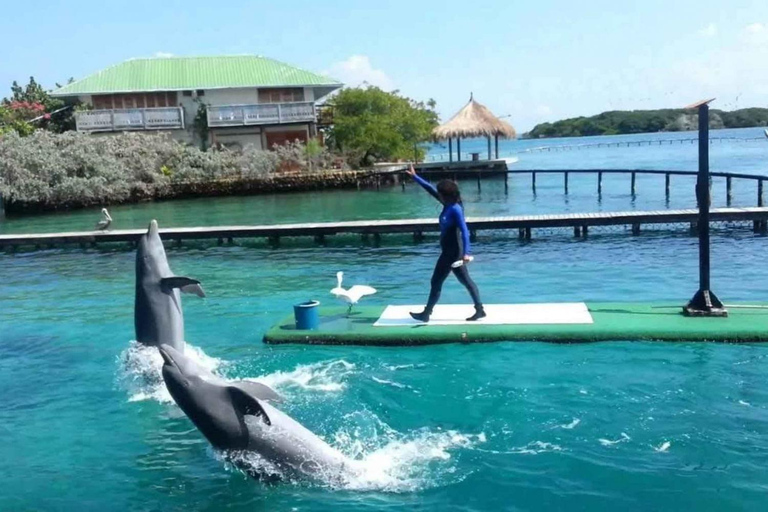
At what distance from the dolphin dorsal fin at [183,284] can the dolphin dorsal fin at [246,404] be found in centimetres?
288

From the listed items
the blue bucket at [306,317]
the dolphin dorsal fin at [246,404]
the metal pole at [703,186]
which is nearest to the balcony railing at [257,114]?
the blue bucket at [306,317]

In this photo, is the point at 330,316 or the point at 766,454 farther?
the point at 330,316

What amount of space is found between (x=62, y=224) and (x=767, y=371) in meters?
29.4

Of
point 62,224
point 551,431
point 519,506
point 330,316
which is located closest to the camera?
point 519,506

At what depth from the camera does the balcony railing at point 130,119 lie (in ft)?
152

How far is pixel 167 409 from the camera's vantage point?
910 cm

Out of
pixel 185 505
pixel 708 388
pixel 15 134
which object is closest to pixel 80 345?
pixel 185 505

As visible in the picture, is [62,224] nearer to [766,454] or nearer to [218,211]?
[218,211]

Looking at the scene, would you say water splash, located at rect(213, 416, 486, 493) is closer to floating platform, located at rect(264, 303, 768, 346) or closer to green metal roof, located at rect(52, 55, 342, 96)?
floating platform, located at rect(264, 303, 768, 346)

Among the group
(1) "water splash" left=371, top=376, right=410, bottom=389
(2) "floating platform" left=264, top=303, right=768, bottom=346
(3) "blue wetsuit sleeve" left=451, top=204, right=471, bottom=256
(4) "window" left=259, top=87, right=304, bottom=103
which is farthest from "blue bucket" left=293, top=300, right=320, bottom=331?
(4) "window" left=259, top=87, right=304, bottom=103

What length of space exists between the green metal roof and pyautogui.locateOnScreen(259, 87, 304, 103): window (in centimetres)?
59

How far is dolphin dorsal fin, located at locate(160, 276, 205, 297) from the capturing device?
921 centimetres

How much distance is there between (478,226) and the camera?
22.6 m

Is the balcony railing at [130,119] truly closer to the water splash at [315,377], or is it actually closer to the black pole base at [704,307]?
the water splash at [315,377]
